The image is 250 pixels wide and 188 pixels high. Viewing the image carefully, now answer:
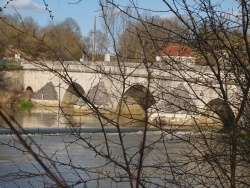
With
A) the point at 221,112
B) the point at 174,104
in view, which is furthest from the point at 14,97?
the point at 221,112

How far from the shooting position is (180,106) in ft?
6.05

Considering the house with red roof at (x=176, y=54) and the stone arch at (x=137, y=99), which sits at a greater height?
the house with red roof at (x=176, y=54)

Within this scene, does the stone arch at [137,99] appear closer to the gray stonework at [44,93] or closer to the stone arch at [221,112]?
the stone arch at [221,112]

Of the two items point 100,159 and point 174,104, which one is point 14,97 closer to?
point 100,159

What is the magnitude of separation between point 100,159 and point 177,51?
6446 millimetres

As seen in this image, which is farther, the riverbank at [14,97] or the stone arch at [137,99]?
the riverbank at [14,97]

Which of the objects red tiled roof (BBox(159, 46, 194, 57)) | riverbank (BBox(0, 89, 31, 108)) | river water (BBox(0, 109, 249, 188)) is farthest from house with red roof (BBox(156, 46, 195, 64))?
riverbank (BBox(0, 89, 31, 108))

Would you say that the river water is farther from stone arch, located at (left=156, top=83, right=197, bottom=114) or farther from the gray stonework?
the gray stonework

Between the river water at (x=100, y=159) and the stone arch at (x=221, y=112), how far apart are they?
0.09m

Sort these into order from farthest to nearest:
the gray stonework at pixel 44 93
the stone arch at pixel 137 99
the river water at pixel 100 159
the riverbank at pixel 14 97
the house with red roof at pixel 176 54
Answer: the gray stonework at pixel 44 93 < the riverbank at pixel 14 97 < the house with red roof at pixel 176 54 < the river water at pixel 100 159 < the stone arch at pixel 137 99

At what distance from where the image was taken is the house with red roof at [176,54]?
181 cm

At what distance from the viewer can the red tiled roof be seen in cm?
181

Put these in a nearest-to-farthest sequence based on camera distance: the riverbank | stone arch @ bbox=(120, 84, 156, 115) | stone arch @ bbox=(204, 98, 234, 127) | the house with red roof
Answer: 1. stone arch @ bbox=(120, 84, 156, 115)
2. stone arch @ bbox=(204, 98, 234, 127)
3. the house with red roof
4. the riverbank

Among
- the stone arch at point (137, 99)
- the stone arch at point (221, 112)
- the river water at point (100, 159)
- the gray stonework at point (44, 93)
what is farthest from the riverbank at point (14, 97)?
the stone arch at point (221, 112)
